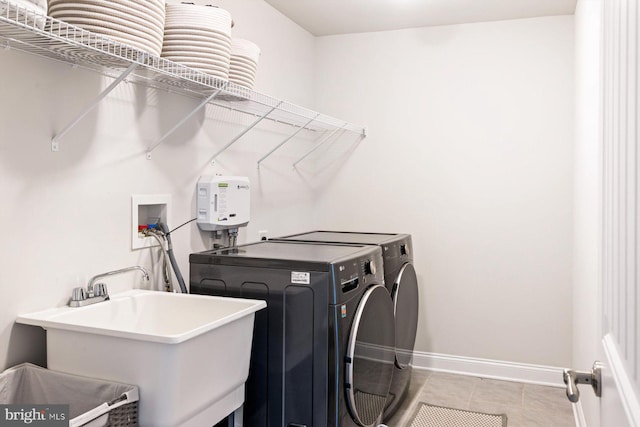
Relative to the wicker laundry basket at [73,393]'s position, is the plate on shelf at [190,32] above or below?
above

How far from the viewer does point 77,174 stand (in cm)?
179

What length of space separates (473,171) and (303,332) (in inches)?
77.4

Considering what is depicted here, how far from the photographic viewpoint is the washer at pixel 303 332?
6.23ft

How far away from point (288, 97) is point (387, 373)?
182 cm

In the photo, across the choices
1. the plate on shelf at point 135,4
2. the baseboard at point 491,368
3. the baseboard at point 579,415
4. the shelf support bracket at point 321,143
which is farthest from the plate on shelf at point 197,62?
the baseboard at point 491,368

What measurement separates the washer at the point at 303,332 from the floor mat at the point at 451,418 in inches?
29.3

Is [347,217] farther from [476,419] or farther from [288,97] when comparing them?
[476,419]

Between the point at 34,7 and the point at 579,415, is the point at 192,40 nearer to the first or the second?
the point at 34,7

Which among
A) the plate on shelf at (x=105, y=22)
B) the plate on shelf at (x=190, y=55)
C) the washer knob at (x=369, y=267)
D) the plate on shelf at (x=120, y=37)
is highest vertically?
the plate on shelf at (x=190, y=55)

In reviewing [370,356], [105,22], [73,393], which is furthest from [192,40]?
[370,356]

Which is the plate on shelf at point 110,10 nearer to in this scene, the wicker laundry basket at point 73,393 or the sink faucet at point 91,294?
the sink faucet at point 91,294

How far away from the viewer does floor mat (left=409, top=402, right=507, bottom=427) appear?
272cm

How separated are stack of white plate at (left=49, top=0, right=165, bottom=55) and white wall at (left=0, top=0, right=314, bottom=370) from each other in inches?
9.4

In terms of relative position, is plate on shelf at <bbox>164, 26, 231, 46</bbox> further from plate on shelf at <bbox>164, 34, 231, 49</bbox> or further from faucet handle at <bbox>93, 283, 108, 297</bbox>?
faucet handle at <bbox>93, 283, 108, 297</bbox>
